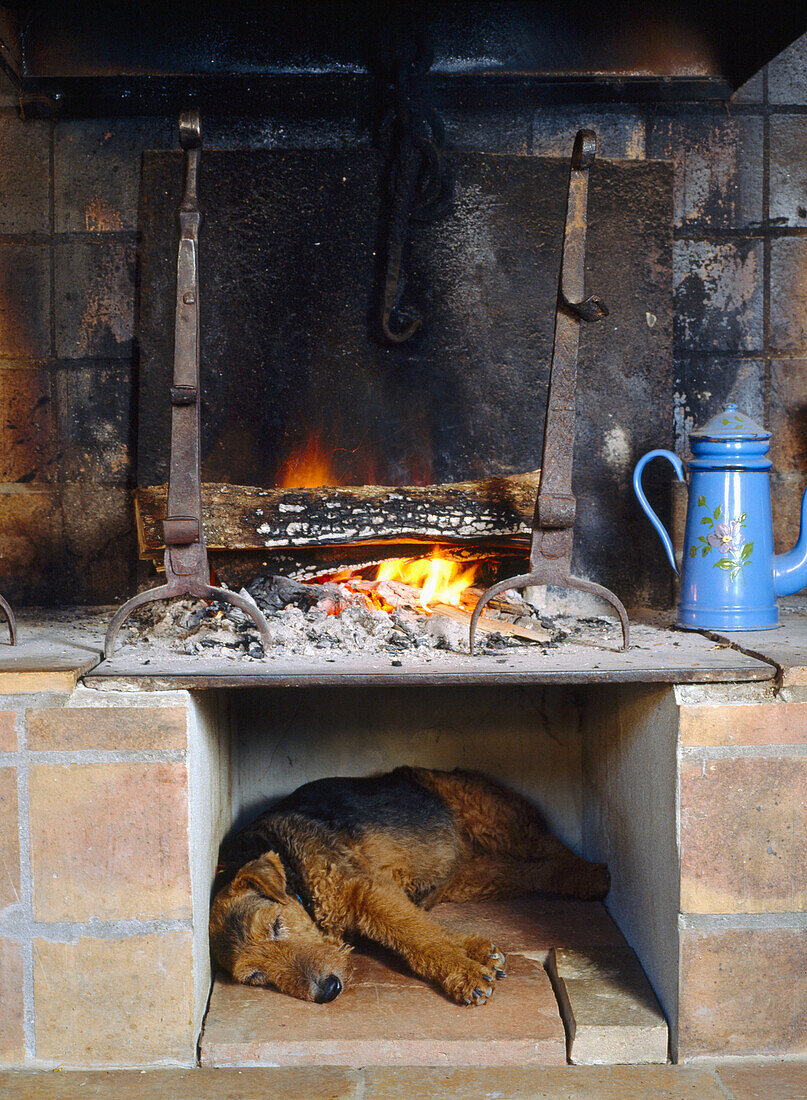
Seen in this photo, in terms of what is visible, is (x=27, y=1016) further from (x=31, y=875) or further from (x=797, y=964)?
(x=797, y=964)

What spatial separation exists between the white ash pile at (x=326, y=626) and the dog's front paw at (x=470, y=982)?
61cm

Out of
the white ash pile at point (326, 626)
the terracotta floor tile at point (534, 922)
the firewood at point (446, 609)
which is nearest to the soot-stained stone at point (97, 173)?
the white ash pile at point (326, 626)

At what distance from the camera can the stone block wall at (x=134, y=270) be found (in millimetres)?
2711

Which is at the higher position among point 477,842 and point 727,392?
point 727,392

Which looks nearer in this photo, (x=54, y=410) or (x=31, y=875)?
(x=31, y=875)

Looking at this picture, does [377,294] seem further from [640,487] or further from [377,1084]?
[377,1084]

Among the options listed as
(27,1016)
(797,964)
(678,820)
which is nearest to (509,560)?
(678,820)

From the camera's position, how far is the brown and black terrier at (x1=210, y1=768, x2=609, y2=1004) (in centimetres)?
189

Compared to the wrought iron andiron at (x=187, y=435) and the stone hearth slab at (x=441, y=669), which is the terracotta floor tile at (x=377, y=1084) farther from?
the wrought iron andiron at (x=187, y=435)

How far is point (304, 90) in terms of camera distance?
2.66 meters

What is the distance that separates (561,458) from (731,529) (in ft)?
1.54

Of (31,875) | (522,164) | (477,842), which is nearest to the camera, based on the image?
(31,875)

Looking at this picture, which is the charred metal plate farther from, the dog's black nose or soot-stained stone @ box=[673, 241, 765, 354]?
the dog's black nose

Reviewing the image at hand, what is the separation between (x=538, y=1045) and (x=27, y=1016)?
0.94 metres
